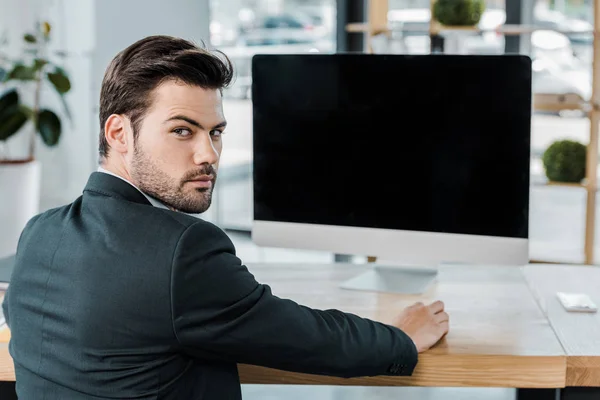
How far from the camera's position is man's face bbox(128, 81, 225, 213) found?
1.39 meters

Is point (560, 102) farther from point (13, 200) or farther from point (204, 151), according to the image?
point (204, 151)

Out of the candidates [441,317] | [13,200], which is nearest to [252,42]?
[13,200]

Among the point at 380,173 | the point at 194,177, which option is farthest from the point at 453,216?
the point at 194,177

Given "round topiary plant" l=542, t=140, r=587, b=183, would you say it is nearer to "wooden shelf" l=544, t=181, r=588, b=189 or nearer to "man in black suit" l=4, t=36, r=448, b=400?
"wooden shelf" l=544, t=181, r=588, b=189

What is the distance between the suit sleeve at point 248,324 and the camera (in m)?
1.27

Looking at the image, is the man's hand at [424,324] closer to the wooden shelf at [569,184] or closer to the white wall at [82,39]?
the wooden shelf at [569,184]

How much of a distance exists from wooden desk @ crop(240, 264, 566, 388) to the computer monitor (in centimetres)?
9

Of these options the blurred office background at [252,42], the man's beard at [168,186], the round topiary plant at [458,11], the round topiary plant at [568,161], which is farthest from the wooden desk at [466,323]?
the blurred office background at [252,42]

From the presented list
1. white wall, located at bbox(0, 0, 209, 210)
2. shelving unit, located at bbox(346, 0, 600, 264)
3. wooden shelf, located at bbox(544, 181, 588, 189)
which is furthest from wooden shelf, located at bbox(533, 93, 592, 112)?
white wall, located at bbox(0, 0, 209, 210)

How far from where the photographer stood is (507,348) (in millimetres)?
1629

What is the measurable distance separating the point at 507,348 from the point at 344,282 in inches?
20.1

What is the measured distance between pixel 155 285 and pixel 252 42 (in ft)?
13.8

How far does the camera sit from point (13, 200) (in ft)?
14.5

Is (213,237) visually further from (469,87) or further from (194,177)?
(469,87)
